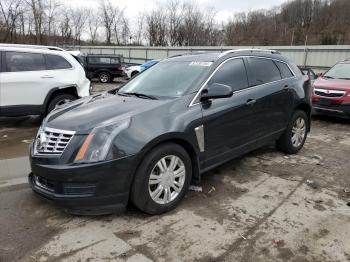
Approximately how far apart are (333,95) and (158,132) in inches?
269

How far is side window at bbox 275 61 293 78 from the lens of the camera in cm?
564

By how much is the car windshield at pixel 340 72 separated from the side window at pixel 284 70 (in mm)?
4576

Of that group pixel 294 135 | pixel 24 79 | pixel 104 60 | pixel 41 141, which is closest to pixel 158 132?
pixel 41 141

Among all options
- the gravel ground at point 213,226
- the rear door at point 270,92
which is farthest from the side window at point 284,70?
the gravel ground at point 213,226

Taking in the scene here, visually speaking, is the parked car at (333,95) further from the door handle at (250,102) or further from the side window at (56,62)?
the side window at (56,62)

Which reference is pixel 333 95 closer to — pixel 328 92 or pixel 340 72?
pixel 328 92

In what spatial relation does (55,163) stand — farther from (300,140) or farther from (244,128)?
(300,140)

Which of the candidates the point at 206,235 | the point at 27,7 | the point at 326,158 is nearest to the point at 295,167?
the point at 326,158

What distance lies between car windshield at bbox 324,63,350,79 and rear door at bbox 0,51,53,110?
752cm

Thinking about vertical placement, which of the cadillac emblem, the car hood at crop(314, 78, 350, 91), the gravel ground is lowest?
the gravel ground

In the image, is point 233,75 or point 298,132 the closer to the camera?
point 233,75

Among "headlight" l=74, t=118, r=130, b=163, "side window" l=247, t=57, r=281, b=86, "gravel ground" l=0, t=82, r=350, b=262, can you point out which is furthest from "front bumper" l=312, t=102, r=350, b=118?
"headlight" l=74, t=118, r=130, b=163

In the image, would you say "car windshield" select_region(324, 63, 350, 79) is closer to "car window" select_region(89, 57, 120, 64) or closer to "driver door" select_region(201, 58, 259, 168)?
"driver door" select_region(201, 58, 259, 168)

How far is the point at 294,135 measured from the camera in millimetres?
5914
